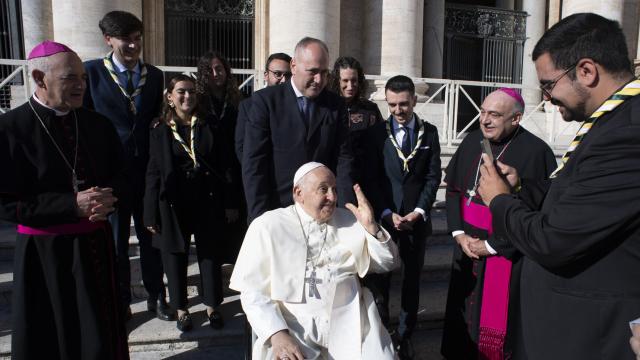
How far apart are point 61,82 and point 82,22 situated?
15.2 feet

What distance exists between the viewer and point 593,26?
1743mm

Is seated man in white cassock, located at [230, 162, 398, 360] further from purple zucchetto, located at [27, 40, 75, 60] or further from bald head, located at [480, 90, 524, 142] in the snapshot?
purple zucchetto, located at [27, 40, 75, 60]

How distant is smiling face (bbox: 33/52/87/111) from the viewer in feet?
8.59

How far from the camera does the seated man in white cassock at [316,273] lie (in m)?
2.76

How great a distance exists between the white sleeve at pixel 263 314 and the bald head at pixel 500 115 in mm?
1934

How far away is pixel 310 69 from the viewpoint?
3184mm

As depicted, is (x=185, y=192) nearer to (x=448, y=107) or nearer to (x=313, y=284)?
(x=313, y=284)

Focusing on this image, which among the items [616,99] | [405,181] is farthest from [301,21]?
[616,99]

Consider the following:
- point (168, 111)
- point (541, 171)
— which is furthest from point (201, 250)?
point (541, 171)

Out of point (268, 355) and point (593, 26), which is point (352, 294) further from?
point (593, 26)

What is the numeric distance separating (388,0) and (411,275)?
282 inches

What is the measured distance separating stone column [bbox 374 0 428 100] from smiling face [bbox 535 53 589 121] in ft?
24.8

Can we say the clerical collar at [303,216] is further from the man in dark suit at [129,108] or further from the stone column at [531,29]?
the stone column at [531,29]

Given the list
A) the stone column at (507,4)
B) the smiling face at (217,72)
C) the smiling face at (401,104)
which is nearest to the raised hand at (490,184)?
the smiling face at (401,104)
